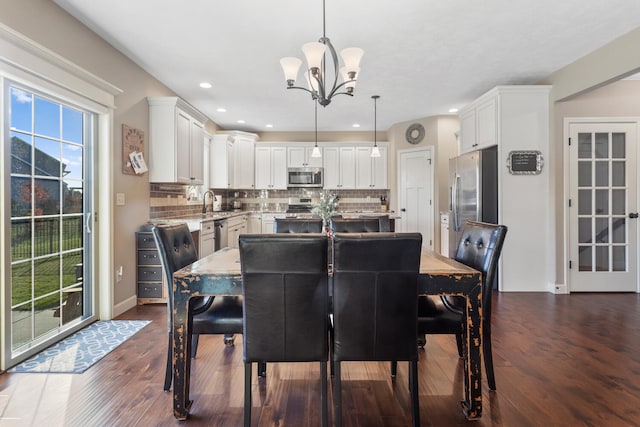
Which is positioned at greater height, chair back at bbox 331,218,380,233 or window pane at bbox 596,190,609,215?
window pane at bbox 596,190,609,215

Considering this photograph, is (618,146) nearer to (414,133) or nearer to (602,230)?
(602,230)

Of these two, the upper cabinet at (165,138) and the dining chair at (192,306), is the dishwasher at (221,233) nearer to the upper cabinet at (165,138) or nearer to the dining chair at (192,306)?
the upper cabinet at (165,138)

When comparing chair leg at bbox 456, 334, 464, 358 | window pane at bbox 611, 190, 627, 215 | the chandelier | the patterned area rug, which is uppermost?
the chandelier

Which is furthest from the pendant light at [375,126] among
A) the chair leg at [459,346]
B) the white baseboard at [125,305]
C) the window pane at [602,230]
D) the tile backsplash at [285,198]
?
the white baseboard at [125,305]

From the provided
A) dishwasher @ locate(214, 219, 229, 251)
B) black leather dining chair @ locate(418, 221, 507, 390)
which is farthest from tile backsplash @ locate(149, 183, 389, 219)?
black leather dining chair @ locate(418, 221, 507, 390)

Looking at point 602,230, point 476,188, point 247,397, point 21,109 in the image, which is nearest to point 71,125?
point 21,109

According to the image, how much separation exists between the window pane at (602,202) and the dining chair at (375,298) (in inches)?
150

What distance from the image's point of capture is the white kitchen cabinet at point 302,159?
6.79 metres

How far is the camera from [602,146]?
155 inches

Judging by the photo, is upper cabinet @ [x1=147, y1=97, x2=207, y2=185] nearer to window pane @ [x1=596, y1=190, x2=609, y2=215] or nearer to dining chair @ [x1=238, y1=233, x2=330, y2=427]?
dining chair @ [x1=238, y1=233, x2=330, y2=427]

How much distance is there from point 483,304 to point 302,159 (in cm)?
534

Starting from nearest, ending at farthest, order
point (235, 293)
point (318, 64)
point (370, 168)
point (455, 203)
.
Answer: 1. point (235, 293)
2. point (318, 64)
3. point (455, 203)
4. point (370, 168)

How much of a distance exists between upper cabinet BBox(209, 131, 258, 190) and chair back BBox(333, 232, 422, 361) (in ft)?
16.6

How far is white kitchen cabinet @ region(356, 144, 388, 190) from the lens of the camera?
22.1 ft
